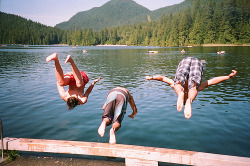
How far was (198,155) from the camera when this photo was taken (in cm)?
414

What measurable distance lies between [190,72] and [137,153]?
2.72 m

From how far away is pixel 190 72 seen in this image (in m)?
5.64

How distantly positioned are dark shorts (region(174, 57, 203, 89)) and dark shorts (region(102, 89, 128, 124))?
5.68ft

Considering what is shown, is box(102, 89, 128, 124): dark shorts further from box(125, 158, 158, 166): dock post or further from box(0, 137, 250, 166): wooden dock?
box(125, 158, 158, 166): dock post

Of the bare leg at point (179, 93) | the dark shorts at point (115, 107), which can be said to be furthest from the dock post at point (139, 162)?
the bare leg at point (179, 93)

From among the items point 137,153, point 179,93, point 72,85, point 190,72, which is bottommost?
point 137,153

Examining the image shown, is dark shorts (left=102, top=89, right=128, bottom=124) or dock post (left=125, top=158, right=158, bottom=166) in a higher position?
dark shorts (left=102, top=89, right=128, bottom=124)

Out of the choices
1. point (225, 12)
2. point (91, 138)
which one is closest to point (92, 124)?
point (91, 138)

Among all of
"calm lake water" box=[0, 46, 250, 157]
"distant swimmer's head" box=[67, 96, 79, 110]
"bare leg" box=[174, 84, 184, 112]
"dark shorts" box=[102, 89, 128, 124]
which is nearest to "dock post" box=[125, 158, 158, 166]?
"dark shorts" box=[102, 89, 128, 124]

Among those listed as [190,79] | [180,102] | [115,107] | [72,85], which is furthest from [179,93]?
[72,85]

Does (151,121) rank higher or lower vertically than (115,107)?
lower

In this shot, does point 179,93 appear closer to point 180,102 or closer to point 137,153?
point 180,102

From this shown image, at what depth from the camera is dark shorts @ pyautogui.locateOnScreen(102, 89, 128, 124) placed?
16.0 ft

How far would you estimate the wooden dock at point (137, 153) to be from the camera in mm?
4020
